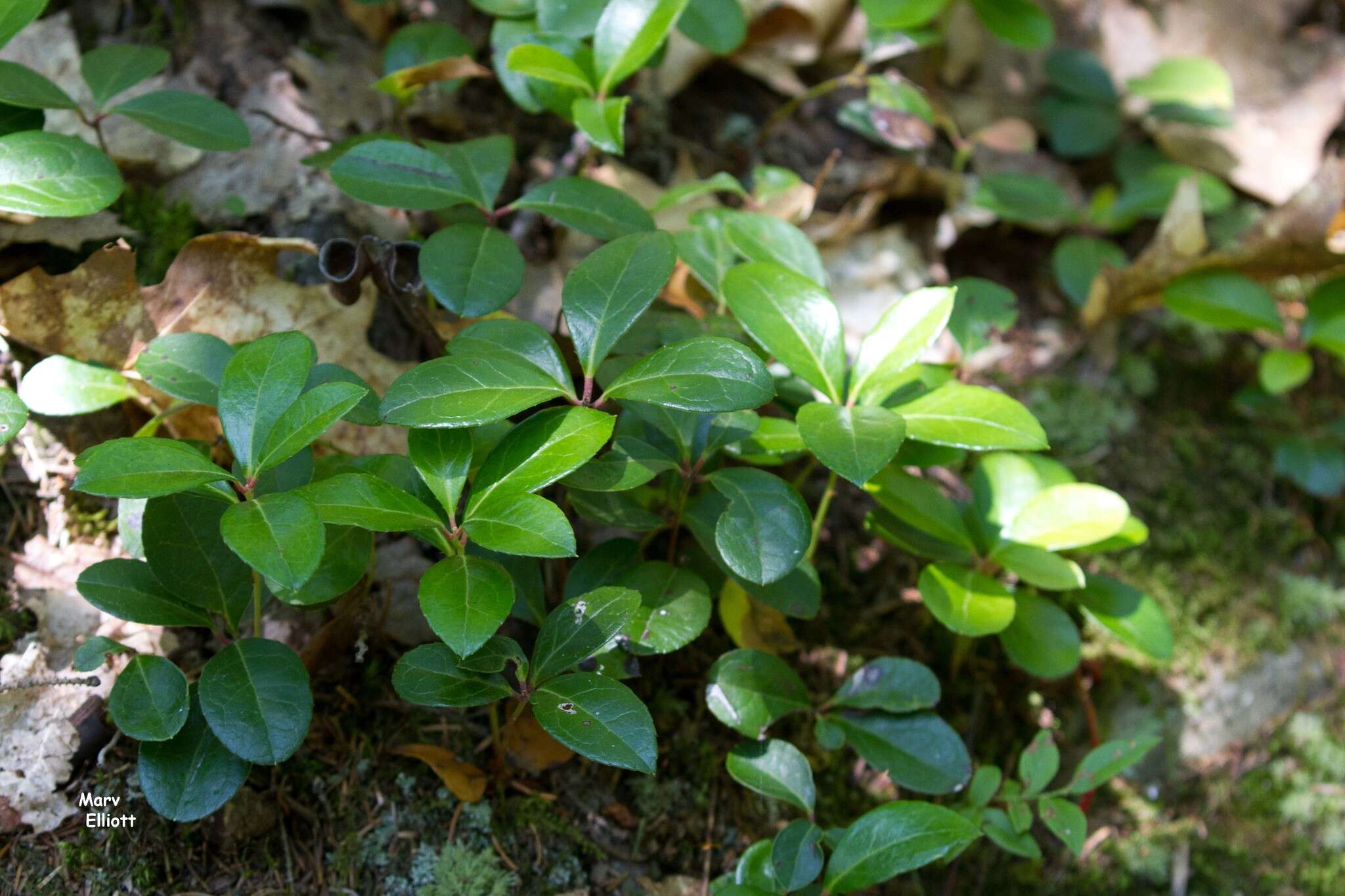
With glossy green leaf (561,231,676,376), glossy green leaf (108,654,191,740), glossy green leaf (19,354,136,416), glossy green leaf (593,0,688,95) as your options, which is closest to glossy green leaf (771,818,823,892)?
glossy green leaf (561,231,676,376)

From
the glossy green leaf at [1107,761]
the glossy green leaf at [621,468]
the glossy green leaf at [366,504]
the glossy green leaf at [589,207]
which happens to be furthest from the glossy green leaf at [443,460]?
the glossy green leaf at [1107,761]

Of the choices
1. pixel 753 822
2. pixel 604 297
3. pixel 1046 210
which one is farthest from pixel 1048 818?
pixel 1046 210

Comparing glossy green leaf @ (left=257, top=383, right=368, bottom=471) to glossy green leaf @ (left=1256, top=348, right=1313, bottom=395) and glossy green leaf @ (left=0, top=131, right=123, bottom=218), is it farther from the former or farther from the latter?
glossy green leaf @ (left=1256, top=348, right=1313, bottom=395)

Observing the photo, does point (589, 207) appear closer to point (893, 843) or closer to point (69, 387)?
point (69, 387)

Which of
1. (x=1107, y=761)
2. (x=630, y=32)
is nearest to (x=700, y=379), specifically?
(x=630, y=32)

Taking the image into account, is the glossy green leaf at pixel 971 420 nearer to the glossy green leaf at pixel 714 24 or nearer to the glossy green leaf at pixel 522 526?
the glossy green leaf at pixel 522 526

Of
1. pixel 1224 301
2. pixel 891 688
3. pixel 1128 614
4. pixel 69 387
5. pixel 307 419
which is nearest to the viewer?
pixel 307 419
